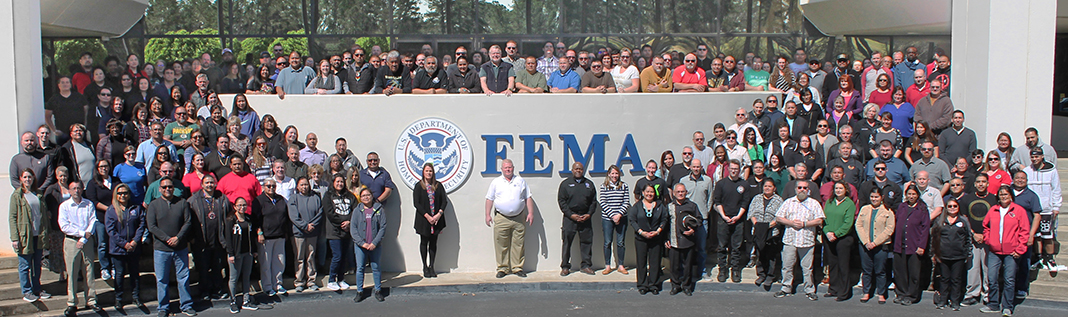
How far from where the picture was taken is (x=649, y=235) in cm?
1057

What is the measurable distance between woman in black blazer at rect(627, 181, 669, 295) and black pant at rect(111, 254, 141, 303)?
5775 millimetres

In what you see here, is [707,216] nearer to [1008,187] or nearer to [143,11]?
[1008,187]

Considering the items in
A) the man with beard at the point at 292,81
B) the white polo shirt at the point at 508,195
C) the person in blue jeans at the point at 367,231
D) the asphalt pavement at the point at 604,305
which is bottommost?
the asphalt pavement at the point at 604,305

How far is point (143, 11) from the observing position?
54.3ft

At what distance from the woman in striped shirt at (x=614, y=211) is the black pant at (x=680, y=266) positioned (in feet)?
3.13

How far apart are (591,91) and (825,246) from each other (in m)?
3.67

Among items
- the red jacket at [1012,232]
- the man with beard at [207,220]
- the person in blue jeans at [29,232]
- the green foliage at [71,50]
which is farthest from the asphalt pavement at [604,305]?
the green foliage at [71,50]

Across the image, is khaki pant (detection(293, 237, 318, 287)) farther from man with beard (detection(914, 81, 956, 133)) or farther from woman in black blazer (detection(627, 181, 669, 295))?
man with beard (detection(914, 81, 956, 133))

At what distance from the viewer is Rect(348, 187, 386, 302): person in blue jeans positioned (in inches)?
408

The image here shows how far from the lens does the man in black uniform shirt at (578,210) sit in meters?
11.4

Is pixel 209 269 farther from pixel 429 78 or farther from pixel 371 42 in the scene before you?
pixel 371 42

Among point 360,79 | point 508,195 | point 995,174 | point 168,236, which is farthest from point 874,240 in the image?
point 168,236

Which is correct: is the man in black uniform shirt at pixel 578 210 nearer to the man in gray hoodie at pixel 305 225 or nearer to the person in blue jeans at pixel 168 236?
the man in gray hoodie at pixel 305 225

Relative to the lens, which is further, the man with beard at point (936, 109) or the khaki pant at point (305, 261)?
the man with beard at point (936, 109)
